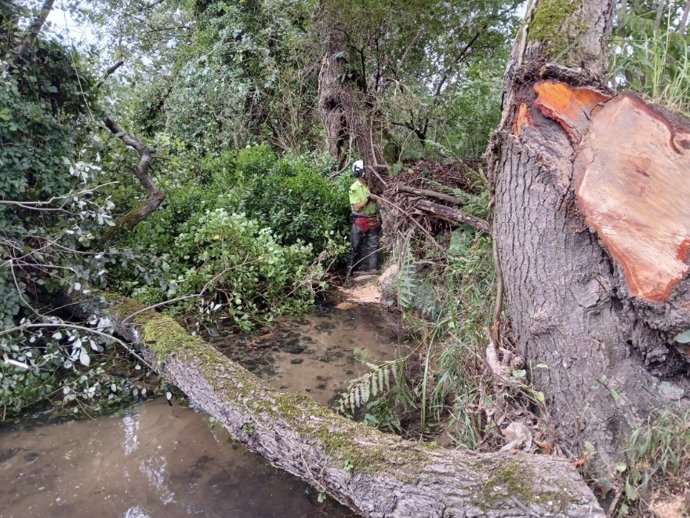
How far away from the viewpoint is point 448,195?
3.96 m

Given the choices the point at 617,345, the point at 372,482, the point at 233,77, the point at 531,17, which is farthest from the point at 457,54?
the point at 372,482

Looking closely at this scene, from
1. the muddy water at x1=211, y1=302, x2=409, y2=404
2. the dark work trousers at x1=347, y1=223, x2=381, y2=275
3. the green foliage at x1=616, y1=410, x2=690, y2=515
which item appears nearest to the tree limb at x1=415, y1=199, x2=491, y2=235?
the muddy water at x1=211, y1=302, x2=409, y2=404

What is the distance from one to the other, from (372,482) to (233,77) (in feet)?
31.6

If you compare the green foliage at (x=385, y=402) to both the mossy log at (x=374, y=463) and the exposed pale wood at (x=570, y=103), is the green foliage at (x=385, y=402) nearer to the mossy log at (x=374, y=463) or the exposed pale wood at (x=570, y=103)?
the mossy log at (x=374, y=463)

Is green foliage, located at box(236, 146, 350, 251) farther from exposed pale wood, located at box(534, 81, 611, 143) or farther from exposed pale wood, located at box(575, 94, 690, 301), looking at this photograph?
exposed pale wood, located at box(575, 94, 690, 301)

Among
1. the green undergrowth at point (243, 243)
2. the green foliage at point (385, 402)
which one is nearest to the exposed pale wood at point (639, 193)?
the green foliage at point (385, 402)

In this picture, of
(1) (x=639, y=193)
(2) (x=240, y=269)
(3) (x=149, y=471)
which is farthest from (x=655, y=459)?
(2) (x=240, y=269)

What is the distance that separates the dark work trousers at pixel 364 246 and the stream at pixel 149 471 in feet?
9.73

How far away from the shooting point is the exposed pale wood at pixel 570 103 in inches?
87.7

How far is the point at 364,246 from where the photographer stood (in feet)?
22.9

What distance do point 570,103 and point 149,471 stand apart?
3118 mm

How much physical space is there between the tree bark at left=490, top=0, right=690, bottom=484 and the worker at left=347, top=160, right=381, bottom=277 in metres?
4.14

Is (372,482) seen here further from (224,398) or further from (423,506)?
(224,398)

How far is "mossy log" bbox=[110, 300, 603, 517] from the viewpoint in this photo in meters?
1.83
